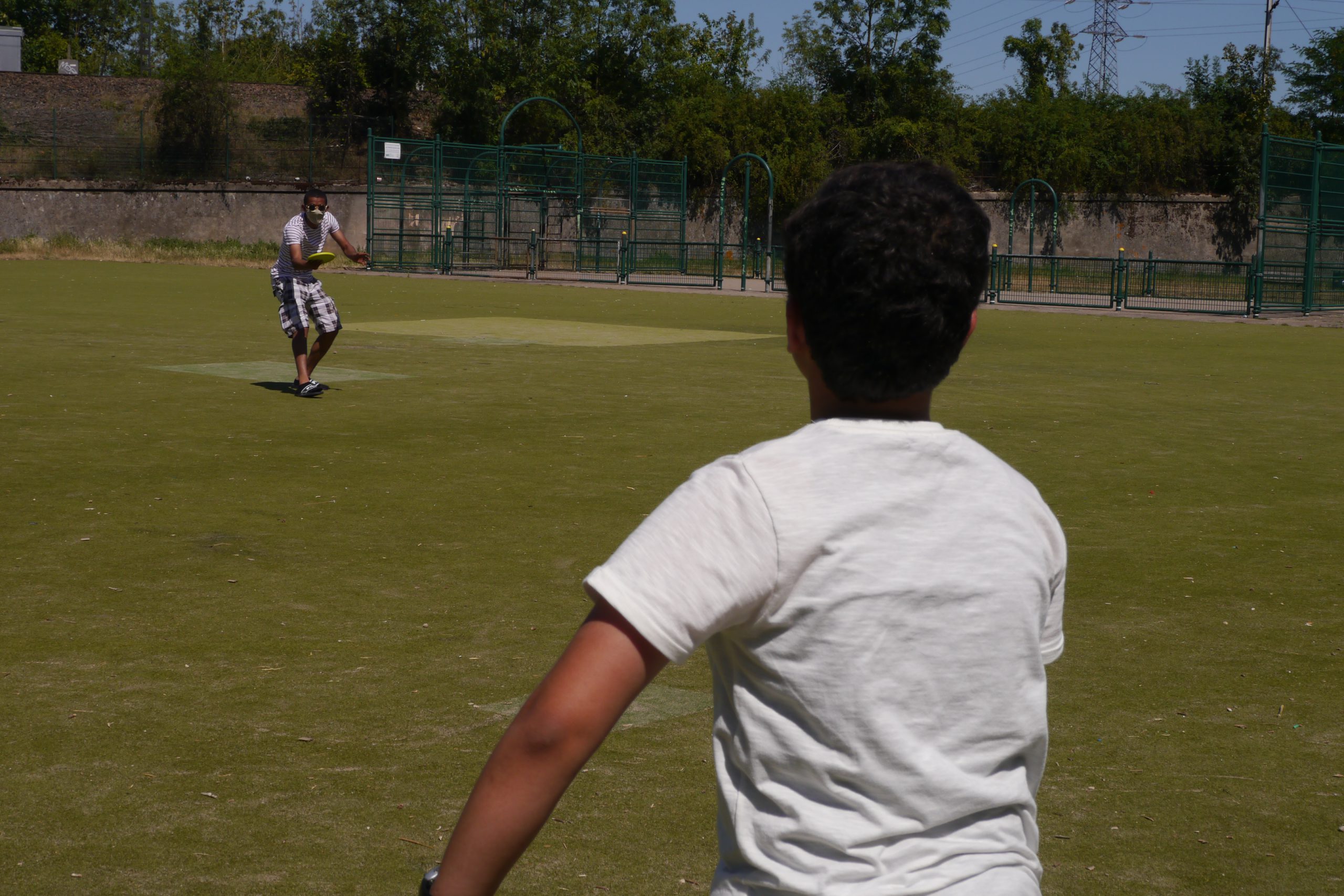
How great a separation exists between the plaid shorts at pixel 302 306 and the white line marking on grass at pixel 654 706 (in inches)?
333

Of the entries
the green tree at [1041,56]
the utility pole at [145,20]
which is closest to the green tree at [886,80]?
the green tree at [1041,56]

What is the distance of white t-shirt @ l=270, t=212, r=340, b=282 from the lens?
42.2 ft

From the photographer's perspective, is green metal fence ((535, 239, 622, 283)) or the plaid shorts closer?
the plaid shorts

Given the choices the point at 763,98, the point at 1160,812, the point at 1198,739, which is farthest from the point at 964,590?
the point at 763,98

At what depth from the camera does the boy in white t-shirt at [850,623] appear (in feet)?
5.41

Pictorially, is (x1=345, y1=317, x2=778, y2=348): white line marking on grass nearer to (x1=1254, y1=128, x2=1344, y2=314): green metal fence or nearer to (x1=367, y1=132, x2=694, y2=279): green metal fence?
(x1=1254, y1=128, x2=1344, y2=314): green metal fence

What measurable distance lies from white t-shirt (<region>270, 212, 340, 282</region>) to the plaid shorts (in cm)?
7

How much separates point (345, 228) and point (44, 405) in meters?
42.7

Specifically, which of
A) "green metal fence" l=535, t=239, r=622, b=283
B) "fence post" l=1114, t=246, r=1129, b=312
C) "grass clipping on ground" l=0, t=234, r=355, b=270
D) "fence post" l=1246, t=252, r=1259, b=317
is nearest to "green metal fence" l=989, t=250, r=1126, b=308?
"fence post" l=1114, t=246, r=1129, b=312

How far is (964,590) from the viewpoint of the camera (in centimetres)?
176

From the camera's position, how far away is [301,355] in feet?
42.5

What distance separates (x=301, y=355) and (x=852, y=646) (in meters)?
11.7

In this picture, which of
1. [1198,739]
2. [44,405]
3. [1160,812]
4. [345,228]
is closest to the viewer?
[1160,812]

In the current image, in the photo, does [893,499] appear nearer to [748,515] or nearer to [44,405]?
[748,515]
